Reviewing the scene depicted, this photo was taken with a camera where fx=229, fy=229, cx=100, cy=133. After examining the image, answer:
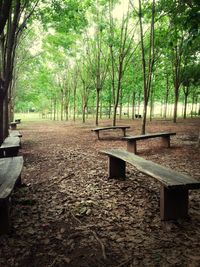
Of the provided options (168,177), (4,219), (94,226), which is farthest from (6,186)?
(168,177)

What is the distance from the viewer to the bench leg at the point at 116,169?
5.31 m

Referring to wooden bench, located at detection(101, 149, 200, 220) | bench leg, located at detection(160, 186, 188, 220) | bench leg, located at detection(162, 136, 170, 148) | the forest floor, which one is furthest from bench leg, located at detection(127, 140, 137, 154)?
bench leg, located at detection(160, 186, 188, 220)

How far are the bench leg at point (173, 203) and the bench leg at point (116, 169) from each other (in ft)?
6.55

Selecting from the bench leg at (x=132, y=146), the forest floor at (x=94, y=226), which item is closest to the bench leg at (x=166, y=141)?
the bench leg at (x=132, y=146)

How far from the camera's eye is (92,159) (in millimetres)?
7391

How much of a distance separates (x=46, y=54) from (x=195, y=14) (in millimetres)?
19835

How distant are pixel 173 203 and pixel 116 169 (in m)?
2.10

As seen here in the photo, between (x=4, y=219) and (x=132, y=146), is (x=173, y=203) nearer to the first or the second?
(x=4, y=219)

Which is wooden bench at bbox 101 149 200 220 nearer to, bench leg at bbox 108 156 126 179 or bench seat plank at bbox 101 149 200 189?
bench seat plank at bbox 101 149 200 189

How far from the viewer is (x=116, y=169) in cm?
535

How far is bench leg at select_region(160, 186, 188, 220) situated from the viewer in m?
3.35

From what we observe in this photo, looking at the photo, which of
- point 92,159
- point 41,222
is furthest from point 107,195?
point 92,159

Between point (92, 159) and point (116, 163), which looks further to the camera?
point (92, 159)

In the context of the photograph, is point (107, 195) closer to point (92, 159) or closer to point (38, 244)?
point (38, 244)
